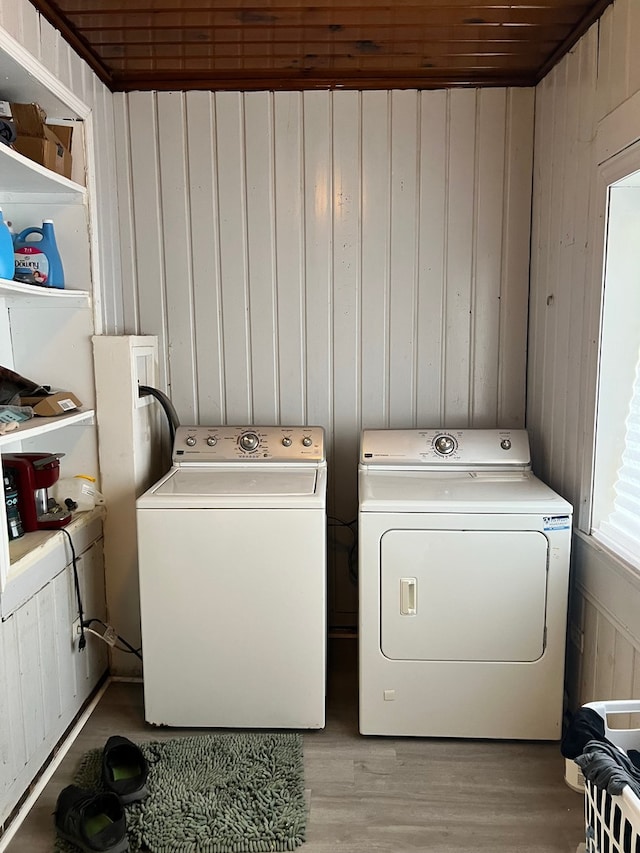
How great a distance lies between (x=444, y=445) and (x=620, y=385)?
0.71 meters

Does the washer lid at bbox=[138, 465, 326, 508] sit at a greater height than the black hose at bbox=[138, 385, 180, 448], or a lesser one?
lesser

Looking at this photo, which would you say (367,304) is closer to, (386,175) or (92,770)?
(386,175)

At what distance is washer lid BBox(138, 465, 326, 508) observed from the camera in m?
2.09

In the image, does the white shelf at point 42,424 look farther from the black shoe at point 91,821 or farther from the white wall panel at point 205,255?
the black shoe at point 91,821

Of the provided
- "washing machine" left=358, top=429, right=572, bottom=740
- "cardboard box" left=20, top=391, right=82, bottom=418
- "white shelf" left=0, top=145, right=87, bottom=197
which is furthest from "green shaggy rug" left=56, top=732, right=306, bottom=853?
"white shelf" left=0, top=145, right=87, bottom=197

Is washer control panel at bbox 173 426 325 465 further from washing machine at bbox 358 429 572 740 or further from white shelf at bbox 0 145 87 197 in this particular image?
white shelf at bbox 0 145 87 197

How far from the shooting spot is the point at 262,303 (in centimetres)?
271

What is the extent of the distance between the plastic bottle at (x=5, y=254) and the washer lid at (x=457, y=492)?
49.9 inches

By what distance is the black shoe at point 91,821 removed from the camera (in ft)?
5.53

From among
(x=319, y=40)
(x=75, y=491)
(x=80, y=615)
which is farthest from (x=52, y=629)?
→ (x=319, y=40)

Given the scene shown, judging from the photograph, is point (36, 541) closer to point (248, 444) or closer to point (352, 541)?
point (248, 444)

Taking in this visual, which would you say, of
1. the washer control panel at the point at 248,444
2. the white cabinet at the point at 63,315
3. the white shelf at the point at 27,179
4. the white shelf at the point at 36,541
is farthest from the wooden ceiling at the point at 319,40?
the white shelf at the point at 36,541

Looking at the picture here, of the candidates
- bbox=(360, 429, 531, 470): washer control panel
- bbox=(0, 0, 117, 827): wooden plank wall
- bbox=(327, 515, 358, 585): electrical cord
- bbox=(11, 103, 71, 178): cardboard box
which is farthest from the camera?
bbox=(327, 515, 358, 585): electrical cord

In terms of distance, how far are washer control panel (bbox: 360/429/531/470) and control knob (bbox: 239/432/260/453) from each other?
1.35 ft
